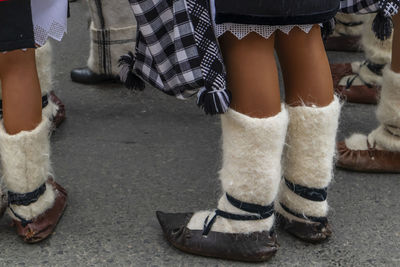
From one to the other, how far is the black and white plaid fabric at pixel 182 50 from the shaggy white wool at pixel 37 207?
0.55 m

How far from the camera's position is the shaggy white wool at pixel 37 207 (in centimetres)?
192

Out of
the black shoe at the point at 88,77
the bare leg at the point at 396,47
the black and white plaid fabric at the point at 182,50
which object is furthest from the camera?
the black shoe at the point at 88,77

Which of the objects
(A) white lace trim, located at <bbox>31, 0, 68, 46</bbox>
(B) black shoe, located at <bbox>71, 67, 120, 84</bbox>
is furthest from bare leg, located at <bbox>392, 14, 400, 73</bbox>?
(B) black shoe, located at <bbox>71, 67, 120, 84</bbox>

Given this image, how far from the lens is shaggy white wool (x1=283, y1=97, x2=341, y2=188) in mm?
1736

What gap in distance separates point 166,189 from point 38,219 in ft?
1.61

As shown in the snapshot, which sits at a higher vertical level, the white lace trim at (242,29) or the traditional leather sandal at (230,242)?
the white lace trim at (242,29)

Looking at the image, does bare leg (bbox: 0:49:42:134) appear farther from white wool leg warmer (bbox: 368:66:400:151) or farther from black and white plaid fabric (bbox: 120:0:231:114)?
white wool leg warmer (bbox: 368:66:400:151)

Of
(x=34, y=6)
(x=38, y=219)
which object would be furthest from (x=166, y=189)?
(x=34, y=6)

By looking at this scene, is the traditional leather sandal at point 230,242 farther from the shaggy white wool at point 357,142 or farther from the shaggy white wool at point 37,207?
the shaggy white wool at point 357,142

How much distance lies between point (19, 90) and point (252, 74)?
688 millimetres

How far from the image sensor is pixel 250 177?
1726 millimetres

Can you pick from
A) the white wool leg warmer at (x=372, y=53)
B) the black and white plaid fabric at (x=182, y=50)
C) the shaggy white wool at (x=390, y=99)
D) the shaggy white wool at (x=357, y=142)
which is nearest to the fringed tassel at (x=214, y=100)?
the black and white plaid fabric at (x=182, y=50)

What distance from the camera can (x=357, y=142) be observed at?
2412 millimetres

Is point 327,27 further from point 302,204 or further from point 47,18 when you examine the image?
point 47,18
